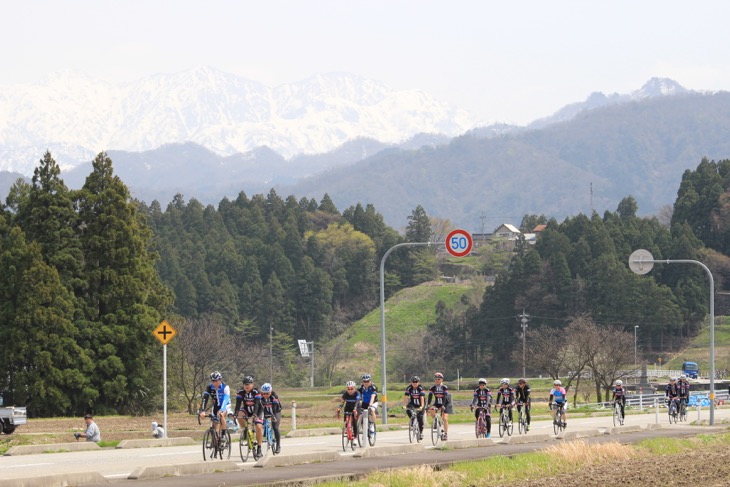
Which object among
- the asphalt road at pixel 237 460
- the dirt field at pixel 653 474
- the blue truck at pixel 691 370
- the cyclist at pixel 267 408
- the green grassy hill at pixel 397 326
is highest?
the green grassy hill at pixel 397 326

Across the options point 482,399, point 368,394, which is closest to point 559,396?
point 482,399

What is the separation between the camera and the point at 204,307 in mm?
139875

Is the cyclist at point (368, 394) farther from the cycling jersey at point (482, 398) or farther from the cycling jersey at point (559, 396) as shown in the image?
the cycling jersey at point (559, 396)

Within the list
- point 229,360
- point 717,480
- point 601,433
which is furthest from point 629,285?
point 717,480

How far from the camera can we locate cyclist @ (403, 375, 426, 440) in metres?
32.1

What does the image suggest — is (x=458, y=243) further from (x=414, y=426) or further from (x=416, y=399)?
(x=416, y=399)

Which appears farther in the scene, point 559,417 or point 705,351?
point 705,351

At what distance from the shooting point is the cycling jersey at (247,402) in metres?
26.2

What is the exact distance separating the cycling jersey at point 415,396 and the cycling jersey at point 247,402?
6.55m

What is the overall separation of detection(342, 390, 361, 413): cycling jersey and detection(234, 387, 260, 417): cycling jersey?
3.71m

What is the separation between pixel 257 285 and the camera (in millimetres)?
146000

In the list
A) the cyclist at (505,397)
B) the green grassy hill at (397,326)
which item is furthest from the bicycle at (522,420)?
the green grassy hill at (397,326)

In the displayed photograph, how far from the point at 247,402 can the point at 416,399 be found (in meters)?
7.13

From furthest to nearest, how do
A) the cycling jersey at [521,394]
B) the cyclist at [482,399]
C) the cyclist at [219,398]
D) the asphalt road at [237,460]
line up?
the cycling jersey at [521,394], the cyclist at [482,399], the cyclist at [219,398], the asphalt road at [237,460]
